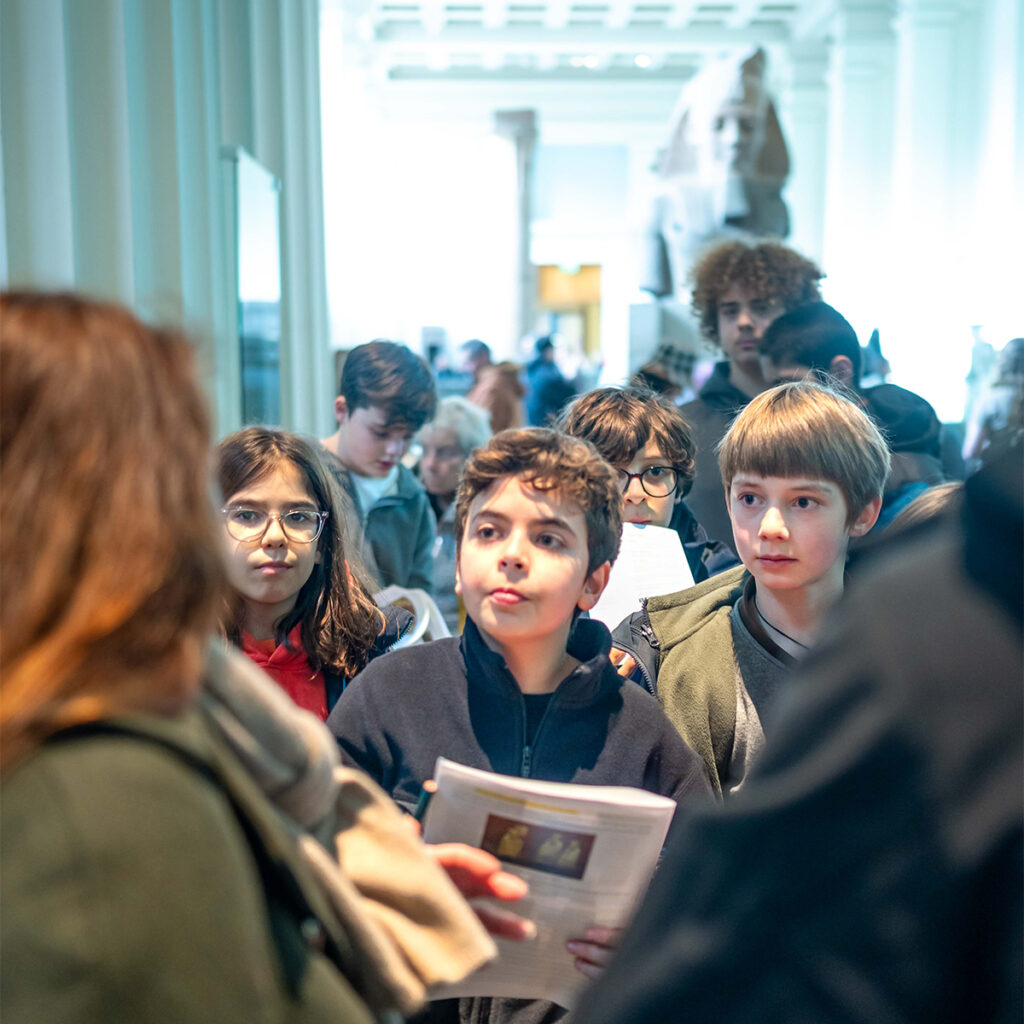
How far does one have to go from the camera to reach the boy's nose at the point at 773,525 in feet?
7.43

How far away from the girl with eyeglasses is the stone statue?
221 inches

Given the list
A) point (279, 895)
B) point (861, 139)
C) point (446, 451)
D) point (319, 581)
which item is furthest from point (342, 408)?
point (861, 139)

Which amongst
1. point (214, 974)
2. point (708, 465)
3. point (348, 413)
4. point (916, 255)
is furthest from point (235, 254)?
point (916, 255)

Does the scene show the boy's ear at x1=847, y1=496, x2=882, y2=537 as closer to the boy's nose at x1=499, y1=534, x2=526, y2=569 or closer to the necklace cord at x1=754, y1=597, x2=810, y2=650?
the necklace cord at x1=754, y1=597, x2=810, y2=650

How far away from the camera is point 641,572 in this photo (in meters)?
2.81

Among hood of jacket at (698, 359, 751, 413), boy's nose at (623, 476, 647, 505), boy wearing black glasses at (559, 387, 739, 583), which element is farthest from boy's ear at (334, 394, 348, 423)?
boy's nose at (623, 476, 647, 505)

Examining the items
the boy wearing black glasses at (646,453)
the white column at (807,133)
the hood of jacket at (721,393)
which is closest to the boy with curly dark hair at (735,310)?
the hood of jacket at (721,393)

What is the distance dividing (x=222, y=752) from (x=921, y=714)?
0.58 meters

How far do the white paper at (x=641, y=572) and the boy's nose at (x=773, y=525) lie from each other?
49cm

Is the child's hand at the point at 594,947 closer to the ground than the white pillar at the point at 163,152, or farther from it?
closer to the ground

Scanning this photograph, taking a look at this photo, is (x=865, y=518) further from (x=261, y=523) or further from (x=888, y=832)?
(x=888, y=832)

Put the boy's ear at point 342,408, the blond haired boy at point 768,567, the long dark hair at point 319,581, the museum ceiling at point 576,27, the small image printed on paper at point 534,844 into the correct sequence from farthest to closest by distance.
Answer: the museum ceiling at point 576,27, the boy's ear at point 342,408, the long dark hair at point 319,581, the blond haired boy at point 768,567, the small image printed on paper at point 534,844

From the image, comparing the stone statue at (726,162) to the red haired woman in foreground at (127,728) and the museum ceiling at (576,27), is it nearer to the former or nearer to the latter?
the red haired woman in foreground at (127,728)

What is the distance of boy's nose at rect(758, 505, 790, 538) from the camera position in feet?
7.43
